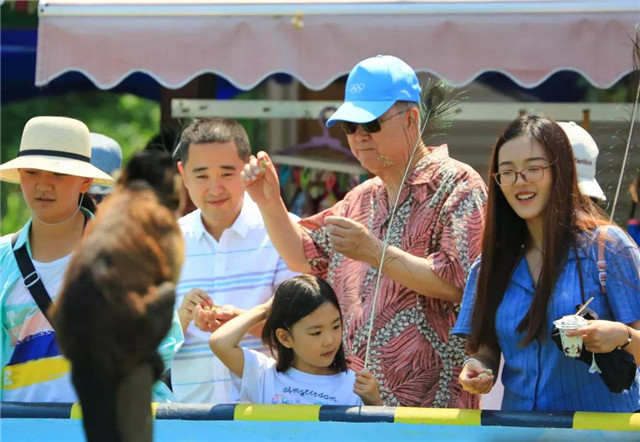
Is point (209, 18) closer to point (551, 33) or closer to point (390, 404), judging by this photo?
point (551, 33)

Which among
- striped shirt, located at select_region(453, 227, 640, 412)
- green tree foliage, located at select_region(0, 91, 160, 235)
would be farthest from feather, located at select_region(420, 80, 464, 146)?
green tree foliage, located at select_region(0, 91, 160, 235)

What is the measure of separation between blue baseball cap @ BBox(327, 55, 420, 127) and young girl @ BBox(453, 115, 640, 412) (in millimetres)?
452

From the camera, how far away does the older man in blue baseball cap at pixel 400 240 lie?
10.3 feet

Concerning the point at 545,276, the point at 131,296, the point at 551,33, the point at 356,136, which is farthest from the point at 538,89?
the point at 131,296

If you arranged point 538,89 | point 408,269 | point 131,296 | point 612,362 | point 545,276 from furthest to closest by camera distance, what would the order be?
1. point 538,89
2. point 408,269
3. point 545,276
4. point 612,362
5. point 131,296

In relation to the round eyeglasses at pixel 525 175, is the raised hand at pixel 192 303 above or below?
below

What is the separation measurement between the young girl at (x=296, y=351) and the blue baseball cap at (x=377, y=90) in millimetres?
546

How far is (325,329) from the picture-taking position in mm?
3279

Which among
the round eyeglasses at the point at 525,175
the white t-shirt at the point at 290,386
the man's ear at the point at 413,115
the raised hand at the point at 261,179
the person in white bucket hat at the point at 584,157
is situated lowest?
the white t-shirt at the point at 290,386

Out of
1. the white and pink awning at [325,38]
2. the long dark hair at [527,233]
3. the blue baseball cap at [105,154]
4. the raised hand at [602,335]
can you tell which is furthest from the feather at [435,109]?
the white and pink awning at [325,38]

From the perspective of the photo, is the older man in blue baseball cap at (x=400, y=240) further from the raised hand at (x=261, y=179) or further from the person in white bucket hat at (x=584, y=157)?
the person in white bucket hat at (x=584, y=157)

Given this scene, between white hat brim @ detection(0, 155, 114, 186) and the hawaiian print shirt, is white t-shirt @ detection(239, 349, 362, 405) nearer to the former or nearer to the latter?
the hawaiian print shirt

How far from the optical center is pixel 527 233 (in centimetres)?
298

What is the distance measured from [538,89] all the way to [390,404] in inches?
136
